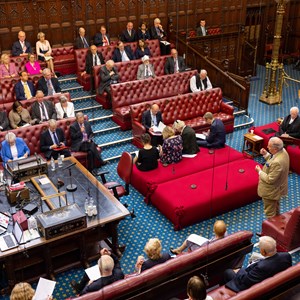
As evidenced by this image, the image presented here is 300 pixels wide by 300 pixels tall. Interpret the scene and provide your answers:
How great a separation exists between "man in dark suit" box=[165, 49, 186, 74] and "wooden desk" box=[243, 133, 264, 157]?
9.92 ft

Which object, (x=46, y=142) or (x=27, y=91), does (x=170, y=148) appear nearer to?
(x=46, y=142)

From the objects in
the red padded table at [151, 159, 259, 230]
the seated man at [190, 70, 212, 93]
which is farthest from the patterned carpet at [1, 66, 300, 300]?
the seated man at [190, 70, 212, 93]

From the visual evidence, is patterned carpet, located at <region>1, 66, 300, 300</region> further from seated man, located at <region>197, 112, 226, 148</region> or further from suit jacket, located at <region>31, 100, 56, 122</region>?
seated man, located at <region>197, 112, 226, 148</region>

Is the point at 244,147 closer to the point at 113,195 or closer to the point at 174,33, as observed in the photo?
the point at 113,195

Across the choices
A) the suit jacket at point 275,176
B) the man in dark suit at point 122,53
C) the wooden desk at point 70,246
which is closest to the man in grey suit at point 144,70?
the man in dark suit at point 122,53

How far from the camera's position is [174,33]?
43.1 feet

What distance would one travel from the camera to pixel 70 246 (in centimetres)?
612

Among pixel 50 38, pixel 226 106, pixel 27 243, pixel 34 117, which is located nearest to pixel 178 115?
pixel 226 106

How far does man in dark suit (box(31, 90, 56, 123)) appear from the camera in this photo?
9.04 m

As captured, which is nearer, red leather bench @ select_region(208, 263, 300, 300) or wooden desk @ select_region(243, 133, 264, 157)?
red leather bench @ select_region(208, 263, 300, 300)

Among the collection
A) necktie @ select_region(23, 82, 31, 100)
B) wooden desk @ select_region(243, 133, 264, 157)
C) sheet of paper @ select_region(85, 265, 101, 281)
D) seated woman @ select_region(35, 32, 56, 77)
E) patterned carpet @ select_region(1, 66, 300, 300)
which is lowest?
patterned carpet @ select_region(1, 66, 300, 300)

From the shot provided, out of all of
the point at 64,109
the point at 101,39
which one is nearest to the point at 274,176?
the point at 64,109

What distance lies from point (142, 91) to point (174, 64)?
1.57 meters

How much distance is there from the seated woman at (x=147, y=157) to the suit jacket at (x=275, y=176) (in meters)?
1.95
